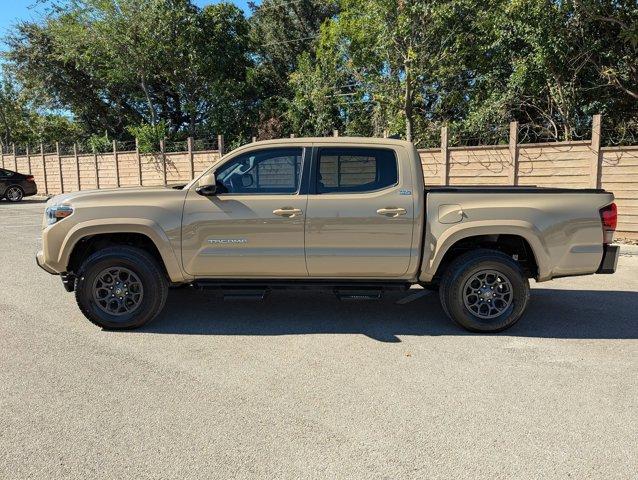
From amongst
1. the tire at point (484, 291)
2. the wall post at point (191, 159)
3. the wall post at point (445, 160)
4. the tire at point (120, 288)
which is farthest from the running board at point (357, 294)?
the wall post at point (191, 159)

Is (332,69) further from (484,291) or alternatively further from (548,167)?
(484,291)

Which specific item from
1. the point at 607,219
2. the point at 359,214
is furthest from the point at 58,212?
the point at 607,219

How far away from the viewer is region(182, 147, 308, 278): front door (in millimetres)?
4938

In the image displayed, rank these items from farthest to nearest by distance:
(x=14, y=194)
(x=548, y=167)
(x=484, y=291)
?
(x=14, y=194)
(x=548, y=167)
(x=484, y=291)

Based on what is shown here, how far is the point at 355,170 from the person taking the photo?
200 inches

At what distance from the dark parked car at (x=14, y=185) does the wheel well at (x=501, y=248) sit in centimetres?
2138

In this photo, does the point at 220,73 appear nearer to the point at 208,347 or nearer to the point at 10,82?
the point at 10,82

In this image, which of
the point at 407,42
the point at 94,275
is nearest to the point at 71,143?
the point at 407,42

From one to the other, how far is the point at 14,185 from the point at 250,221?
20.5m

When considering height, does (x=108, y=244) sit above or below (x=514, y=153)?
below

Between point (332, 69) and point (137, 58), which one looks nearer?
point (332, 69)

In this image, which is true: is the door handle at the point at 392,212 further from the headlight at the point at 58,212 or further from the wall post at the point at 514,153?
the wall post at the point at 514,153

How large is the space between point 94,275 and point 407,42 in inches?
486

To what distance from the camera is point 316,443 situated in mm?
3078
